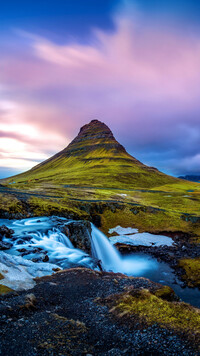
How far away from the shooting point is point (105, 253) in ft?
152

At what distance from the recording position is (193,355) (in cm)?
941

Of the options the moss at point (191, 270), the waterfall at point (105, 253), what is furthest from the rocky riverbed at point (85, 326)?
the waterfall at point (105, 253)

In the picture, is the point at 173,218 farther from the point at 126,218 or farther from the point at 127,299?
the point at 127,299

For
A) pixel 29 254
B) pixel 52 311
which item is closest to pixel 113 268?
pixel 29 254

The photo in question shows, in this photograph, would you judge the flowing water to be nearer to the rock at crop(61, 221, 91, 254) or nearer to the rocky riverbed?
the rock at crop(61, 221, 91, 254)

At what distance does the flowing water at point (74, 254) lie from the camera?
28.6m

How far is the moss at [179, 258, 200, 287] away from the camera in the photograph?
33906 millimetres

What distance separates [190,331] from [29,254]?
Result: 22224 millimetres

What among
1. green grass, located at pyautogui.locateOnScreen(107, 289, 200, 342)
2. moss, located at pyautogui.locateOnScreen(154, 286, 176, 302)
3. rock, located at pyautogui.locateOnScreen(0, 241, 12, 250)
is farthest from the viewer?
rock, located at pyautogui.locateOnScreen(0, 241, 12, 250)

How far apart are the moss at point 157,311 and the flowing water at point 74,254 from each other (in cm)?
1365

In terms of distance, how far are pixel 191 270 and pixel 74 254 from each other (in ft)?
77.1

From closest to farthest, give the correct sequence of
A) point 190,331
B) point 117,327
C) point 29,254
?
point 190,331, point 117,327, point 29,254

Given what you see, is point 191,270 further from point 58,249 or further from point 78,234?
point 58,249

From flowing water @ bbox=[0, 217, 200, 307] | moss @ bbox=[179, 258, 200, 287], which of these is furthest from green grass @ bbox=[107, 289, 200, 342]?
moss @ bbox=[179, 258, 200, 287]
